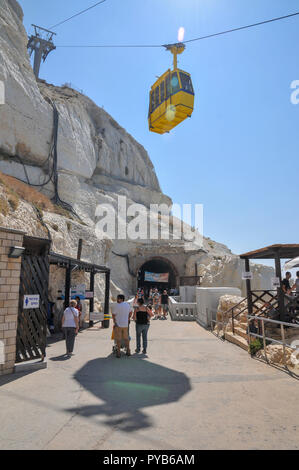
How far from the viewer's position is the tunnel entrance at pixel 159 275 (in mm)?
30688

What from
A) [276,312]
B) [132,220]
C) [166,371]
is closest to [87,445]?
[166,371]

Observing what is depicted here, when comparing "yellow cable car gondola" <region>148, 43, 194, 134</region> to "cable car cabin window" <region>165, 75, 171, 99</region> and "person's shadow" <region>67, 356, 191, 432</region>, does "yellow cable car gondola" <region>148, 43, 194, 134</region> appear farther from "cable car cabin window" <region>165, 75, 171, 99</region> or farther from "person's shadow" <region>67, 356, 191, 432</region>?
"person's shadow" <region>67, 356, 191, 432</region>

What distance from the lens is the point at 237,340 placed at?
9438 millimetres

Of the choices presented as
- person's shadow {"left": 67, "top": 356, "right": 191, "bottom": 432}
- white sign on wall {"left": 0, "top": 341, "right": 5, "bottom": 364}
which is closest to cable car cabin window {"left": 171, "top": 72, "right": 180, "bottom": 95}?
person's shadow {"left": 67, "top": 356, "right": 191, "bottom": 432}

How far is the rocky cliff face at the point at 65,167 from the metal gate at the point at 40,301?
295 inches

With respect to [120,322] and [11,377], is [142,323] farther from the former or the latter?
[11,377]

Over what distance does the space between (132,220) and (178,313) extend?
21632 mm

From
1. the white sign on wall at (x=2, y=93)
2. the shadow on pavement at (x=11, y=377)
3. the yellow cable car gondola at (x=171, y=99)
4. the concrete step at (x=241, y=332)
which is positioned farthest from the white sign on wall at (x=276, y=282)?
the white sign on wall at (x=2, y=93)

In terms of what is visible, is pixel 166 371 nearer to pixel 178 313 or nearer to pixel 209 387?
pixel 209 387

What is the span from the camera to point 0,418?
3.75 metres

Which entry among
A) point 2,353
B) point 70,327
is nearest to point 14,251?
point 2,353

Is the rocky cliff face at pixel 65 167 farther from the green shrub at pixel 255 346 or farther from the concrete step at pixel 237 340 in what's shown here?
the green shrub at pixel 255 346

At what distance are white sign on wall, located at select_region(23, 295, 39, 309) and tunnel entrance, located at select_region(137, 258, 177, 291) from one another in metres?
23.9

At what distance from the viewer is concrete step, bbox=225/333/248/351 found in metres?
8.80
